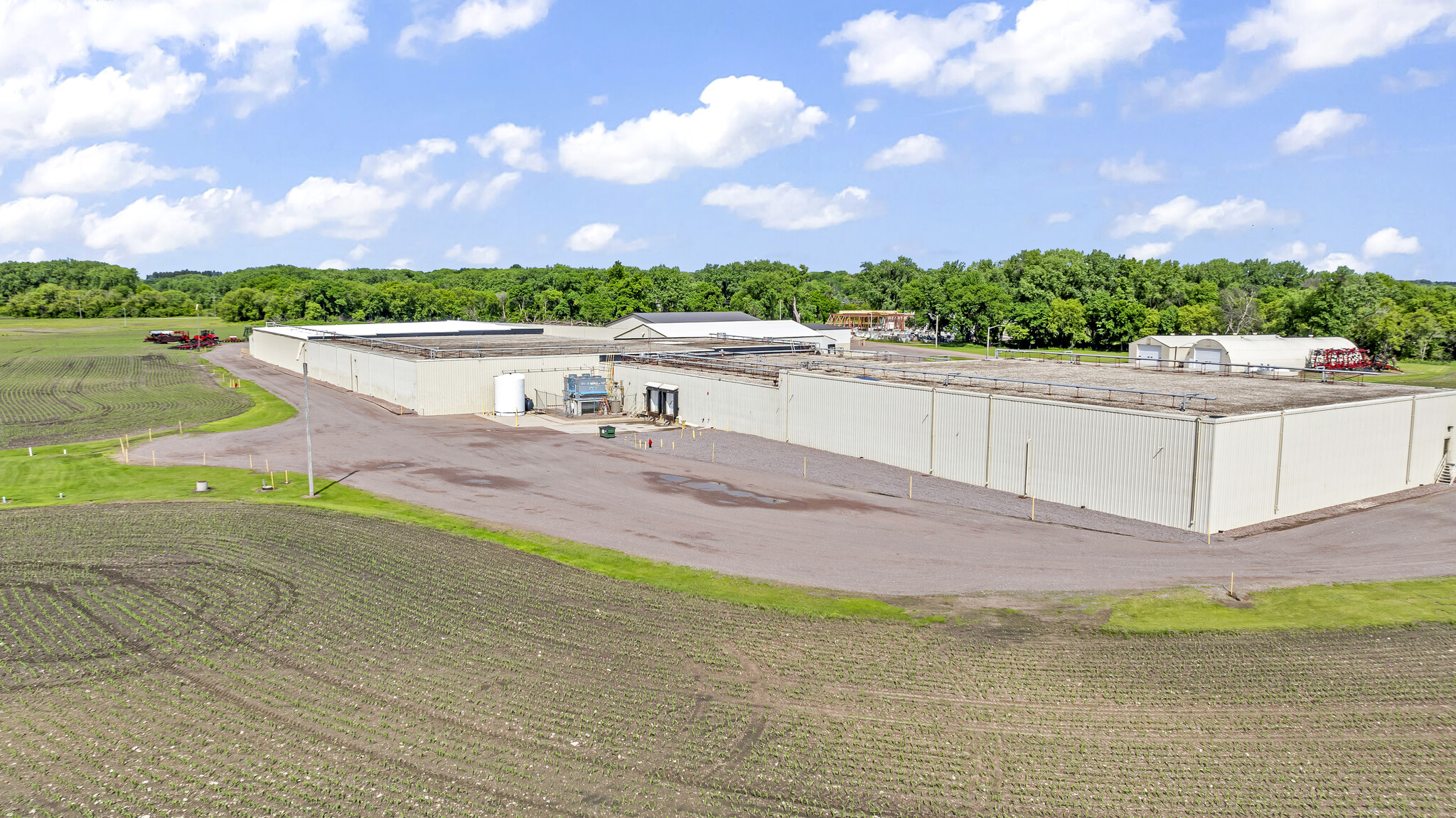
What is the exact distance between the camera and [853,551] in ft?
101

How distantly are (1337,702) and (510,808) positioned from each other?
17774mm

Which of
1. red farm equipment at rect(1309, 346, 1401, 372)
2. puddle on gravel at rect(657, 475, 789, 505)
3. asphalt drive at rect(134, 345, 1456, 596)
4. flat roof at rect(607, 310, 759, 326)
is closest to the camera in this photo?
asphalt drive at rect(134, 345, 1456, 596)

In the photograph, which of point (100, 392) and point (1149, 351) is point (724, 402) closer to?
point (1149, 351)

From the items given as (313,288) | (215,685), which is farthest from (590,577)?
(313,288)

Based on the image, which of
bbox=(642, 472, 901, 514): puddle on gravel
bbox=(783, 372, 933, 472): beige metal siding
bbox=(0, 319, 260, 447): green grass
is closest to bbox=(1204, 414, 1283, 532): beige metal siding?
bbox=(642, 472, 901, 514): puddle on gravel

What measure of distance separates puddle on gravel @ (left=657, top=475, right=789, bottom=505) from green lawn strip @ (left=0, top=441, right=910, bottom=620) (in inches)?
366

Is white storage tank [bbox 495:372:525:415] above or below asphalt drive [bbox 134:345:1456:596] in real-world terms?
above

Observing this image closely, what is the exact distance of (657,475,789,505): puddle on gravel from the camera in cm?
3838

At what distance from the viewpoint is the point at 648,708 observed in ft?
62.9

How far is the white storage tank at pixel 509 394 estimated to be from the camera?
2594 inches

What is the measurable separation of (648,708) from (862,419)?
1225 inches

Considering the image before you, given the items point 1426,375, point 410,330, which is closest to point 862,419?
point 1426,375

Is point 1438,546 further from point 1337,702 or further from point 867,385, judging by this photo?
point 867,385

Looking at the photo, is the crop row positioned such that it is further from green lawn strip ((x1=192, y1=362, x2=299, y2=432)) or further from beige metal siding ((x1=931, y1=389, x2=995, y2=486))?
beige metal siding ((x1=931, y1=389, x2=995, y2=486))
